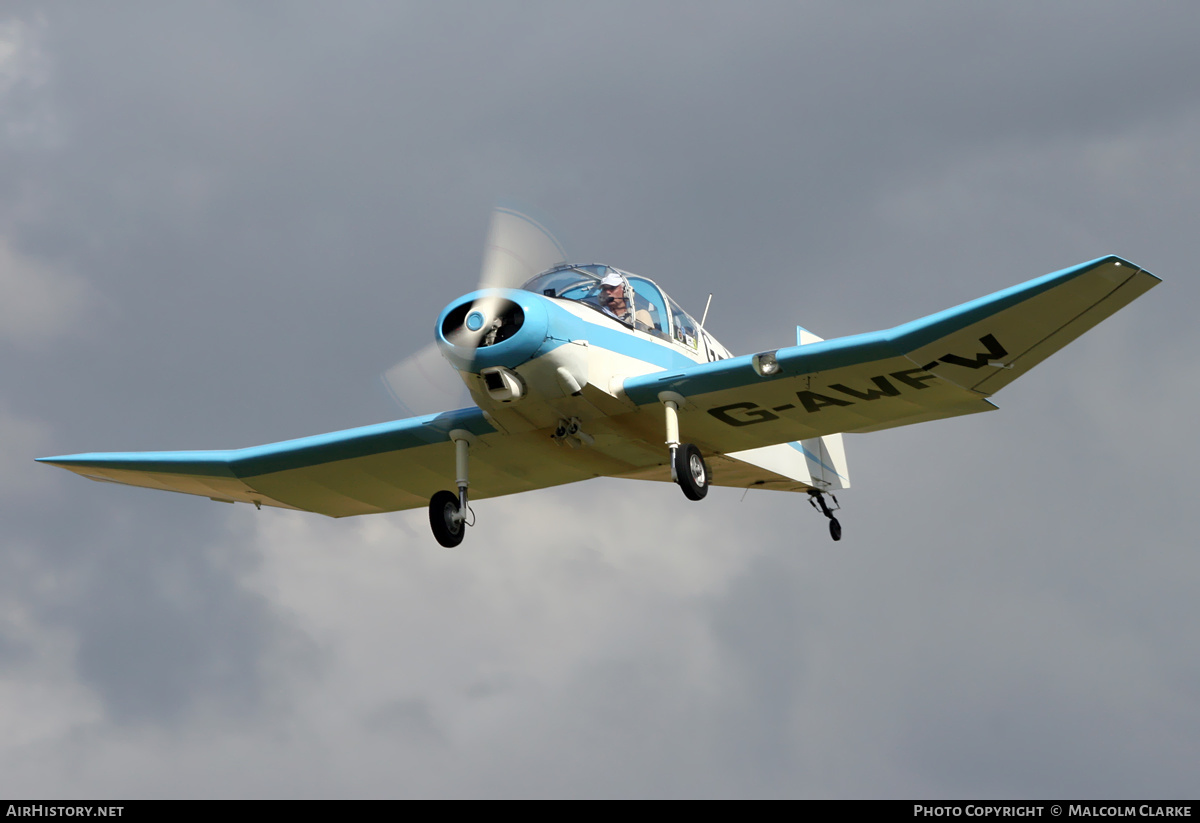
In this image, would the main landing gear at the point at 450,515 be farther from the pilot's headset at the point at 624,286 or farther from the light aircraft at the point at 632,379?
the pilot's headset at the point at 624,286

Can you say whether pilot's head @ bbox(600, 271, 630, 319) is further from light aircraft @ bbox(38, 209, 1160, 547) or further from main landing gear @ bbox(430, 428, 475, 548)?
main landing gear @ bbox(430, 428, 475, 548)

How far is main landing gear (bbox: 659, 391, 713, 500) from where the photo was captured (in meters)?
15.0

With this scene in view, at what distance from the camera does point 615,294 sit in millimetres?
15648

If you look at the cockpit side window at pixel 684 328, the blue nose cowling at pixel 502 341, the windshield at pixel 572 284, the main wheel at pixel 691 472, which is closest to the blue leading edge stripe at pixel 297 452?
the windshield at pixel 572 284

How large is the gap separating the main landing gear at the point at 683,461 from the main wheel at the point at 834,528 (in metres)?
6.04

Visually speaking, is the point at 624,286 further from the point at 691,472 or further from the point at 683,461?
the point at 691,472

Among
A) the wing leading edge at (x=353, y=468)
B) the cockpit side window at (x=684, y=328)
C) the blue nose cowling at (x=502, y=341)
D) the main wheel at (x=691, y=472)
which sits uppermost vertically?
the cockpit side window at (x=684, y=328)

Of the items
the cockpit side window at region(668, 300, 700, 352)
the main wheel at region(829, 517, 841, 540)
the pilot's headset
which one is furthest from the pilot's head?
the main wheel at region(829, 517, 841, 540)

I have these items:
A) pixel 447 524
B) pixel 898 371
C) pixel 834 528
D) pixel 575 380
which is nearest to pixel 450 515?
pixel 447 524

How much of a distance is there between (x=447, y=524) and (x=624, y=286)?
3472 mm

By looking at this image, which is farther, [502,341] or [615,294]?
[615,294]

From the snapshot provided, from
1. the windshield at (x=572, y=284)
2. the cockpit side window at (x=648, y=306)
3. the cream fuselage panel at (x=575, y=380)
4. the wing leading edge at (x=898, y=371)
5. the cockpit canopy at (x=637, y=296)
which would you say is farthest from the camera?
the cockpit side window at (x=648, y=306)

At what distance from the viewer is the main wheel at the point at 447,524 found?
15.8 meters
